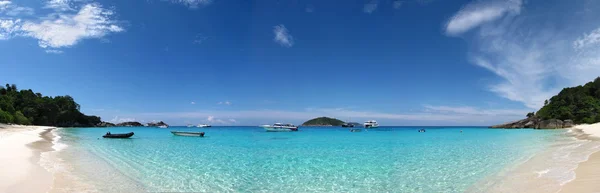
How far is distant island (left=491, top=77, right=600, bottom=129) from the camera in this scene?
83750 mm

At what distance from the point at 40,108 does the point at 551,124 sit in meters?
155

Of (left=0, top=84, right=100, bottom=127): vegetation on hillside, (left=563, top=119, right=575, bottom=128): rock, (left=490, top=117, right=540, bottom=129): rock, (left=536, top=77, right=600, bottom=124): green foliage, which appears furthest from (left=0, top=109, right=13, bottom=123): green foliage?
(left=490, top=117, right=540, bottom=129): rock

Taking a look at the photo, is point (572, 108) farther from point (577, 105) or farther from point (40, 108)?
point (40, 108)

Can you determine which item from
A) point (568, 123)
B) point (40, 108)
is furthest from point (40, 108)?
point (568, 123)

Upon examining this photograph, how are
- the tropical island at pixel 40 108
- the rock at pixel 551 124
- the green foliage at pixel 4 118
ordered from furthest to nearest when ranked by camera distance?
the rock at pixel 551 124 < the tropical island at pixel 40 108 < the green foliage at pixel 4 118

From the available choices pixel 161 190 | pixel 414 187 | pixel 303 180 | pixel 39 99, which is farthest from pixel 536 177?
pixel 39 99

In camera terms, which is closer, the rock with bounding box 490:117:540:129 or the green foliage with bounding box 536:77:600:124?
the green foliage with bounding box 536:77:600:124

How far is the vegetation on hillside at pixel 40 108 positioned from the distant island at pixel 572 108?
136 meters

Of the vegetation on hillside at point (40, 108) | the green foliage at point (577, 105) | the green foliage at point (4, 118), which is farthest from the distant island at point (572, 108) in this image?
the vegetation on hillside at point (40, 108)

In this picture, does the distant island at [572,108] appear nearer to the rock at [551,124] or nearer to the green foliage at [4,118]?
the rock at [551,124]

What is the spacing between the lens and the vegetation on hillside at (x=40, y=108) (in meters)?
81.8

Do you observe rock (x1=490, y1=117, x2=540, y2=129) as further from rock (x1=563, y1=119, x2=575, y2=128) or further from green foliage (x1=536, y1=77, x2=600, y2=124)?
rock (x1=563, y1=119, x2=575, y2=128)

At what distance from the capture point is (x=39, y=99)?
346 feet

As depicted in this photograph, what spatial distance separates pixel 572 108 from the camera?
87.7 meters
